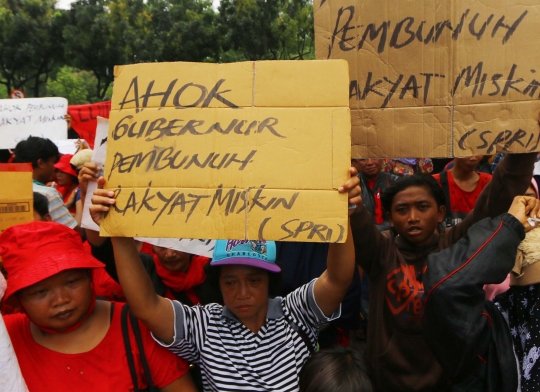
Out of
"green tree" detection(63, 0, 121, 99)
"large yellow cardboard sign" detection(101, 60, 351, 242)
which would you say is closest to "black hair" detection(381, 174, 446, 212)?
"large yellow cardboard sign" detection(101, 60, 351, 242)

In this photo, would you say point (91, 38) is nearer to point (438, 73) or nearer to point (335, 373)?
point (438, 73)

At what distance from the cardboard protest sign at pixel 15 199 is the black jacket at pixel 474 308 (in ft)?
5.85

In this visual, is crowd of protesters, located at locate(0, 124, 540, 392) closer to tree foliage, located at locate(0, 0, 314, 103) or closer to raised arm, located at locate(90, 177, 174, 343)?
raised arm, located at locate(90, 177, 174, 343)

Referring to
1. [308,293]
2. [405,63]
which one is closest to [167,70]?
[405,63]

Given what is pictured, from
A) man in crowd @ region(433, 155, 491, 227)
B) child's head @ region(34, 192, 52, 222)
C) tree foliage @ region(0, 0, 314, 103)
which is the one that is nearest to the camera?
child's head @ region(34, 192, 52, 222)

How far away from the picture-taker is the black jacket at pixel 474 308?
1.58 m

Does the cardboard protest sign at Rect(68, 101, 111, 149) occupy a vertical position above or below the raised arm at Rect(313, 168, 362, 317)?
above

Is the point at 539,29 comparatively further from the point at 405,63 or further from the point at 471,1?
the point at 405,63

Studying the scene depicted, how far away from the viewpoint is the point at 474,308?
5.24 feet

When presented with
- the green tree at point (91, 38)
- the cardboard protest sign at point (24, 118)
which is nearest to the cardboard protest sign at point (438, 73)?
the cardboard protest sign at point (24, 118)

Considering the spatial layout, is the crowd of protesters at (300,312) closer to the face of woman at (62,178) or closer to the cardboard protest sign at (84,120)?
the face of woman at (62,178)

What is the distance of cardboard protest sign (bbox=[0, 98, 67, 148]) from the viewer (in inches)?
207

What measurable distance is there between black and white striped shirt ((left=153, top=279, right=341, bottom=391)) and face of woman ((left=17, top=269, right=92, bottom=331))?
1.07 feet

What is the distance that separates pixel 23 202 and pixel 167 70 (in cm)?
115
